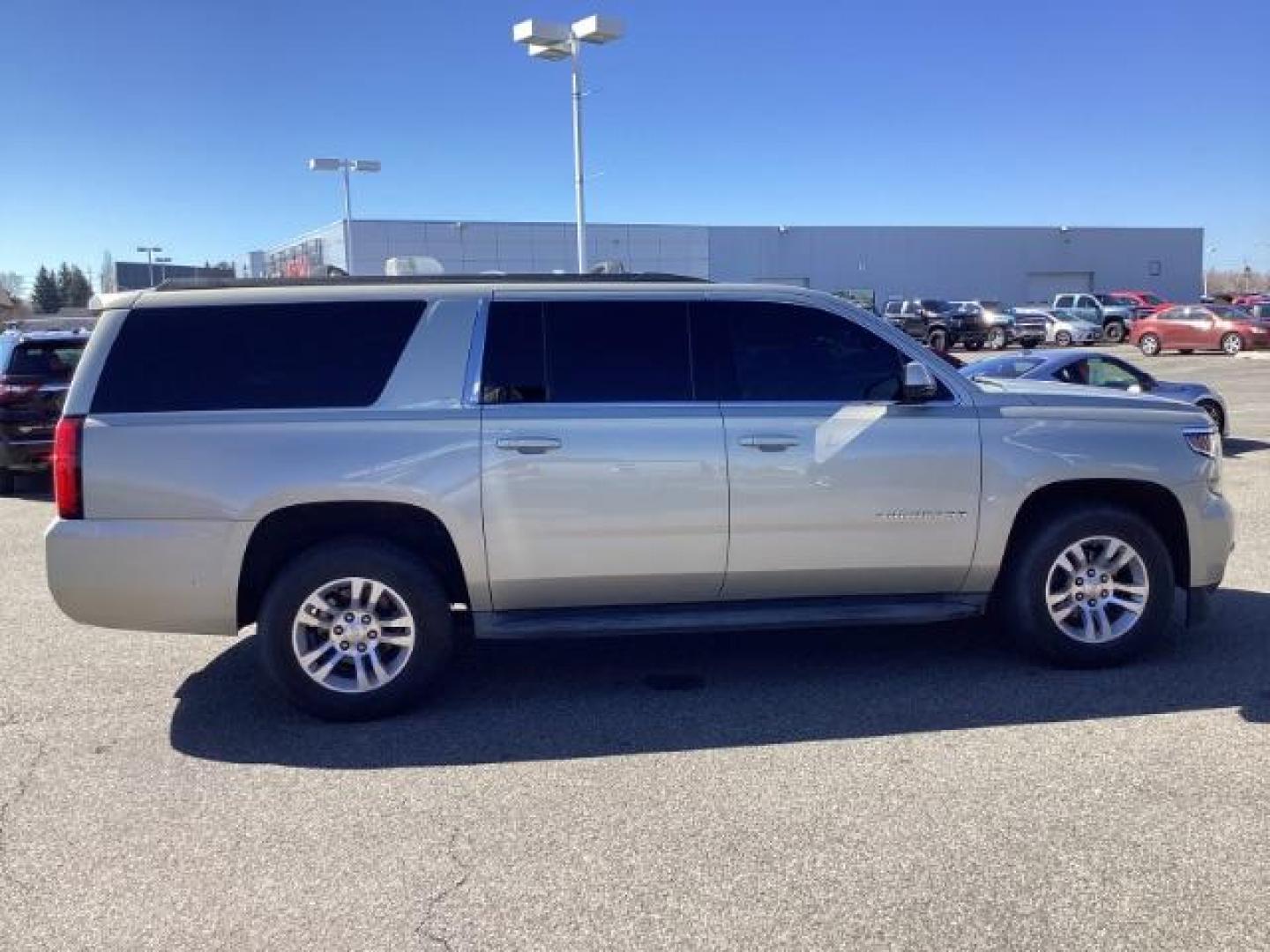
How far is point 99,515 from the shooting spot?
478 cm

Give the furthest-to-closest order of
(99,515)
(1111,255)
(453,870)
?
(1111,255) → (99,515) → (453,870)

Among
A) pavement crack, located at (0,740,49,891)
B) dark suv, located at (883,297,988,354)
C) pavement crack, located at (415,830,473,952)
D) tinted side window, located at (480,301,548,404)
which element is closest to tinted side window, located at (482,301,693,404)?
tinted side window, located at (480,301,548,404)

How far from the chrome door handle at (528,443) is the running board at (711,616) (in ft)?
2.54

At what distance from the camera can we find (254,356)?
16.3 feet

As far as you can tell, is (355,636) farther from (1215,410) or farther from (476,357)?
(1215,410)

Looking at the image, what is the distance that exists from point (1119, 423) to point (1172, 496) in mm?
467

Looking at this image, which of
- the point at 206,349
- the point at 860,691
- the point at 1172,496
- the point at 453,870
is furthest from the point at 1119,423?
the point at 206,349

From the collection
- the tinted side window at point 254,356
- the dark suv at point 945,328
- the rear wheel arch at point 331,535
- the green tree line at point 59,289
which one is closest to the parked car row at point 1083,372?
A: the rear wheel arch at point 331,535

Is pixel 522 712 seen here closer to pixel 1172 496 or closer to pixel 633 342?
pixel 633 342

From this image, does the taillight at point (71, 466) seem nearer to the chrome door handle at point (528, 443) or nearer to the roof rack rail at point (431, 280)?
the roof rack rail at point (431, 280)

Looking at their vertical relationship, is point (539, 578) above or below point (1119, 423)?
below

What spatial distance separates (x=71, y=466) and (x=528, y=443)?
1.95 metres

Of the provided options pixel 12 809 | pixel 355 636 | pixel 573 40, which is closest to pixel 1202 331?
→ pixel 573 40

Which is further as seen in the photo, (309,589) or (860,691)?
(860,691)
